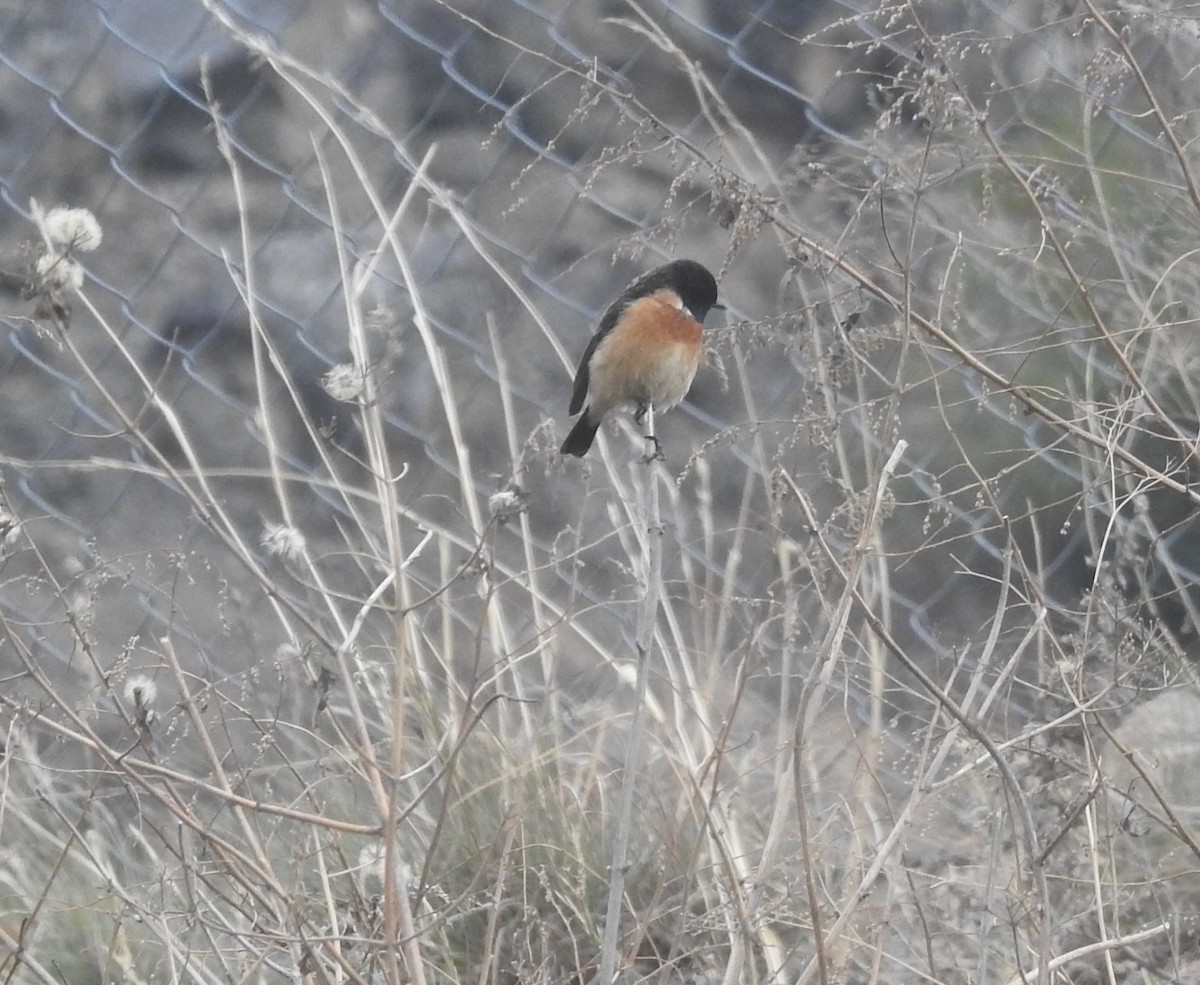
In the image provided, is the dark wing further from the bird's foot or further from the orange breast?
the bird's foot

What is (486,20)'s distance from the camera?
4.82 metres

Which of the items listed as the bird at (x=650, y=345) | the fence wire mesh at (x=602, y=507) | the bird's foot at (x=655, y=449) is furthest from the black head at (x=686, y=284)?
the bird's foot at (x=655, y=449)

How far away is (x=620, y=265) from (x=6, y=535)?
3255 millimetres

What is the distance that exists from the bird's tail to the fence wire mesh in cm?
11

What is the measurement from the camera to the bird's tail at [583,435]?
2672 millimetres

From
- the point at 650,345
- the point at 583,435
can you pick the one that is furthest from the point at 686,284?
the point at 583,435

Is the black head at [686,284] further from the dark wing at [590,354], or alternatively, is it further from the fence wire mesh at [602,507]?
the fence wire mesh at [602,507]

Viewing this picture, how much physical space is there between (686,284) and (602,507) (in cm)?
123

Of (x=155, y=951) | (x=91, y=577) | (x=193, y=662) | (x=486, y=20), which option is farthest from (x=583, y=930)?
(x=486, y=20)

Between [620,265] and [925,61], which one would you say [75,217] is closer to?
[925,61]

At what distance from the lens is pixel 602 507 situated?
375cm

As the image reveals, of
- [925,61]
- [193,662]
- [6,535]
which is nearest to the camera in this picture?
[6,535]

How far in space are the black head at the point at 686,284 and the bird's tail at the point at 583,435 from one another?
216mm

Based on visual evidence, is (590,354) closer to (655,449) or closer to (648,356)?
(648,356)
